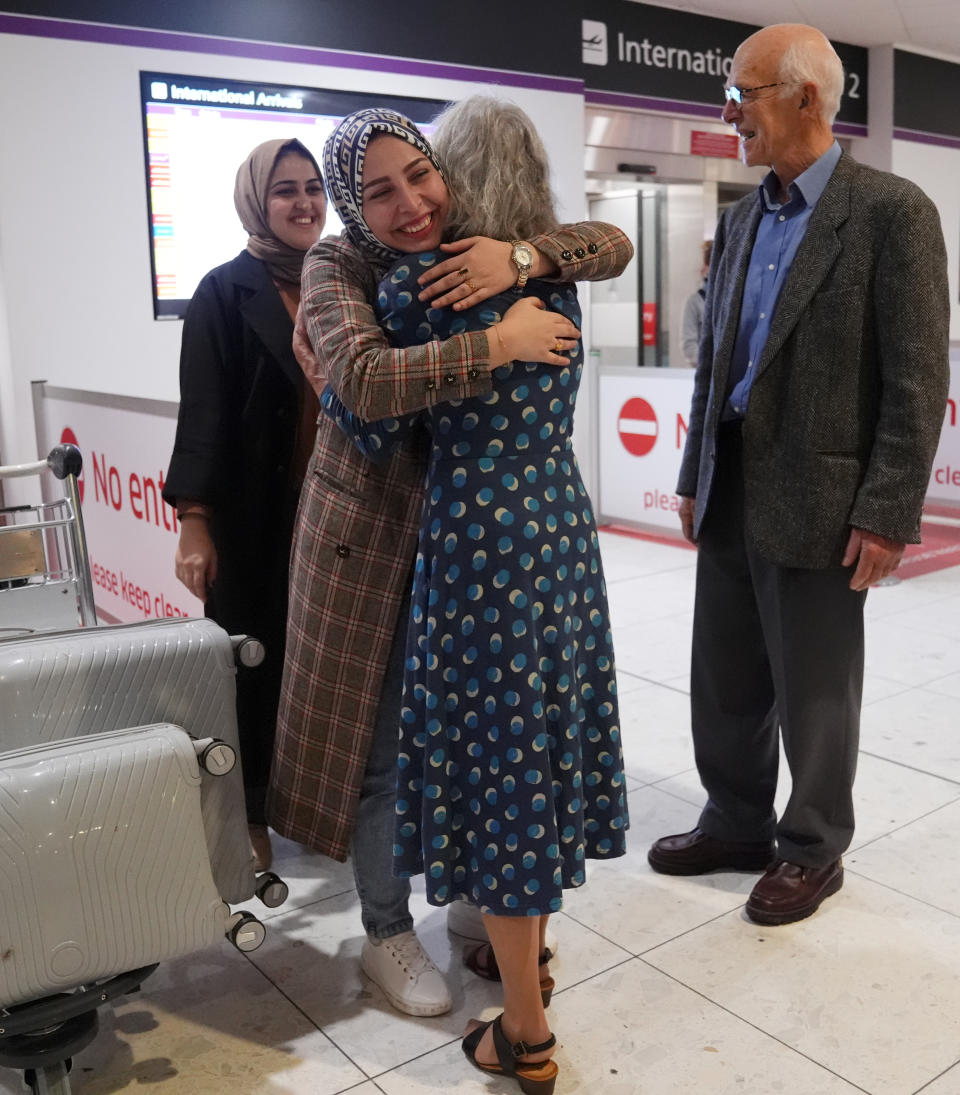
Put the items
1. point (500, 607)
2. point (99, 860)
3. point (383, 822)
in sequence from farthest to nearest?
point (383, 822)
point (500, 607)
point (99, 860)

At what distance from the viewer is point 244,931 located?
1673 mm

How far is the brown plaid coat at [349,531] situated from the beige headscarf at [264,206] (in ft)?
1.54

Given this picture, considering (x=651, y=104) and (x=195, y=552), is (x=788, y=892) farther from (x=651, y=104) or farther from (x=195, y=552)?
(x=651, y=104)

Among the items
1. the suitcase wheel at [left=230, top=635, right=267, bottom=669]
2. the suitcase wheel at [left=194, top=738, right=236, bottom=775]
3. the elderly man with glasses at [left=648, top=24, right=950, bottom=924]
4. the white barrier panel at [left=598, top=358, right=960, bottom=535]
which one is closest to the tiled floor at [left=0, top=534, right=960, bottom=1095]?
the elderly man with glasses at [left=648, top=24, right=950, bottom=924]

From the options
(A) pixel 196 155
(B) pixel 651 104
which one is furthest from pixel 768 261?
(B) pixel 651 104

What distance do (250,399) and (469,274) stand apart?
0.88 meters

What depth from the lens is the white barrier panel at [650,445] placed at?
236 inches

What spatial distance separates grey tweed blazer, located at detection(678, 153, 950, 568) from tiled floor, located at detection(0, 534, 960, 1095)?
794 millimetres

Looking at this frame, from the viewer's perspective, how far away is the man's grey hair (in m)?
2.04

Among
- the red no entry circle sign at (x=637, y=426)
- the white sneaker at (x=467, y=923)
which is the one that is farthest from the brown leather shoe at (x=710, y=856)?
the red no entry circle sign at (x=637, y=426)

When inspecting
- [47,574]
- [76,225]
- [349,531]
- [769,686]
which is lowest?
[769,686]

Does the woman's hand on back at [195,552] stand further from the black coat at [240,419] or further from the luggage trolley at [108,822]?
the luggage trolley at [108,822]

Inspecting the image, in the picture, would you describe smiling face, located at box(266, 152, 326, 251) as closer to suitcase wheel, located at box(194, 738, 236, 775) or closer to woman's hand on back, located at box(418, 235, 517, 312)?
woman's hand on back, located at box(418, 235, 517, 312)

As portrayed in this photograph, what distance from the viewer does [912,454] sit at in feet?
6.61
